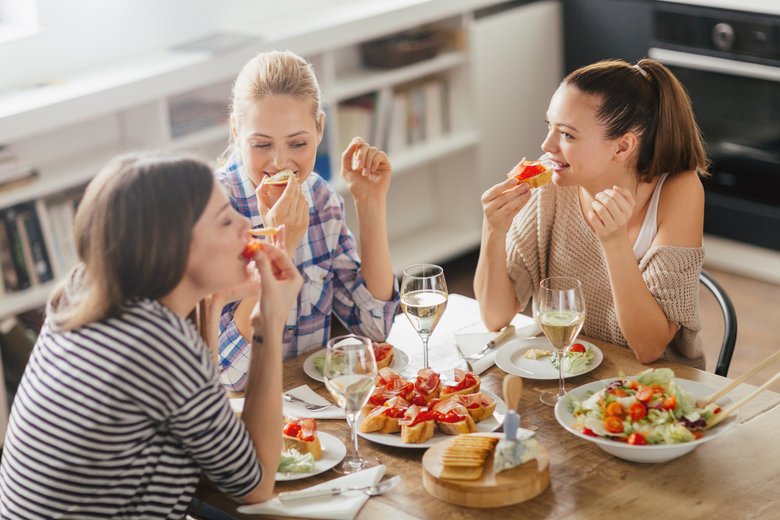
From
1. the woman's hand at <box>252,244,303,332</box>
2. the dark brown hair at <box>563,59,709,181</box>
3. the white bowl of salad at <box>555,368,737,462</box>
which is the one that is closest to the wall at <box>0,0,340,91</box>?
the dark brown hair at <box>563,59,709,181</box>

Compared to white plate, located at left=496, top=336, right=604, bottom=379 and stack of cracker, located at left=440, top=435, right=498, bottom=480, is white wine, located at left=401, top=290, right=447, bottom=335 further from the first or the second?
stack of cracker, located at left=440, top=435, right=498, bottom=480

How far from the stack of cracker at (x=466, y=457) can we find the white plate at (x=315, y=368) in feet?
1.37

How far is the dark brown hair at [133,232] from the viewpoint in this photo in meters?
1.63

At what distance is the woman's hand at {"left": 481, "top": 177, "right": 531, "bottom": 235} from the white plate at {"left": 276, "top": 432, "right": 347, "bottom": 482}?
26.2 inches

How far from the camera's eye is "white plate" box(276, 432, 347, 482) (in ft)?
5.89

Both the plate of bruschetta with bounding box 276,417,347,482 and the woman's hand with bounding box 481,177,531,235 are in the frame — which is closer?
the plate of bruschetta with bounding box 276,417,347,482

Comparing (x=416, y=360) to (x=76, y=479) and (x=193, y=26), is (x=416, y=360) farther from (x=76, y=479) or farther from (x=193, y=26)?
(x=193, y=26)

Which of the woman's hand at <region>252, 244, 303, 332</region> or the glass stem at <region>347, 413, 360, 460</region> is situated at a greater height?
the woman's hand at <region>252, 244, 303, 332</region>

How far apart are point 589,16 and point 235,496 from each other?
3.58m

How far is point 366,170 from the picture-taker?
2.39m

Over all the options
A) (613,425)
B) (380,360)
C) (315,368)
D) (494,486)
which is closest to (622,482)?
(613,425)

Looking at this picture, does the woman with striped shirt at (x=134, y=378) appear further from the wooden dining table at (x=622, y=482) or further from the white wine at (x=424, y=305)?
the white wine at (x=424, y=305)

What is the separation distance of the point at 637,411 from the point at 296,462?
568 millimetres

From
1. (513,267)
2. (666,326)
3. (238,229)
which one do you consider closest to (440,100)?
(513,267)
